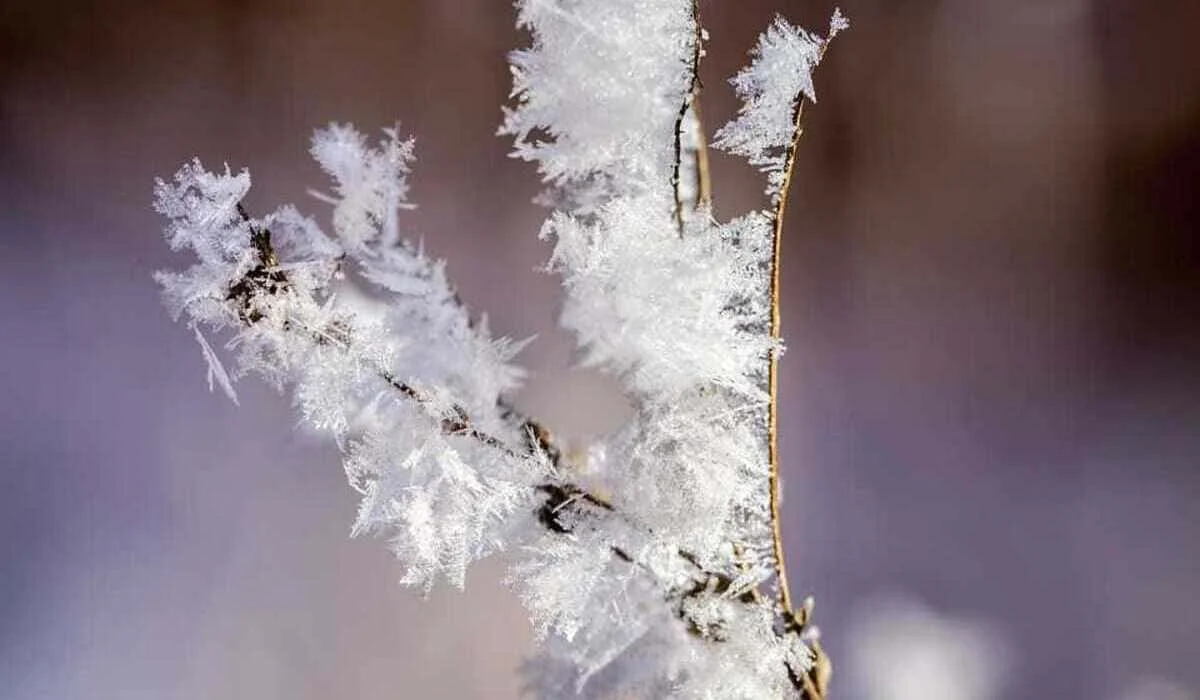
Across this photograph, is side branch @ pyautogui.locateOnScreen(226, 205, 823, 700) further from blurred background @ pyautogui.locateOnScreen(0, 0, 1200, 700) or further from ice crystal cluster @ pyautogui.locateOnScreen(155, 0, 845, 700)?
blurred background @ pyautogui.locateOnScreen(0, 0, 1200, 700)

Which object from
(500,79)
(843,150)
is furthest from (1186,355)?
(500,79)

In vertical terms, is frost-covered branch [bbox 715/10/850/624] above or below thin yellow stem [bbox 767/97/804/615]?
above

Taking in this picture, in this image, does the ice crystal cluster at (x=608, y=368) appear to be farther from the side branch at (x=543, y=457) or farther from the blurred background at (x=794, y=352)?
the blurred background at (x=794, y=352)

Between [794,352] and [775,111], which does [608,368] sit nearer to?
[775,111]

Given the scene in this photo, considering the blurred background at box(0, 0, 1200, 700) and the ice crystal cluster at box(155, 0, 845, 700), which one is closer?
the ice crystal cluster at box(155, 0, 845, 700)

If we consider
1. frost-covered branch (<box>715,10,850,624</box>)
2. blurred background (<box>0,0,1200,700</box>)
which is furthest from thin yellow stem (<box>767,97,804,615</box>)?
blurred background (<box>0,0,1200,700</box>)

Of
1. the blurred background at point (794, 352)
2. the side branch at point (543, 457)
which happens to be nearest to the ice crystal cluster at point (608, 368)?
the side branch at point (543, 457)
